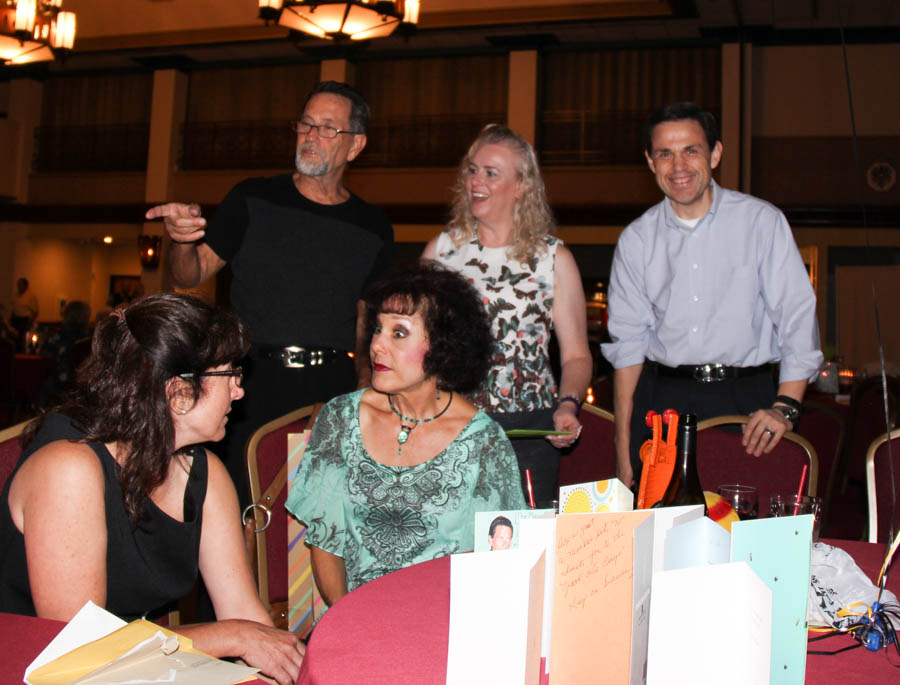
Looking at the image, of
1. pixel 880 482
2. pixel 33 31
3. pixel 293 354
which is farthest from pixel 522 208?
pixel 33 31

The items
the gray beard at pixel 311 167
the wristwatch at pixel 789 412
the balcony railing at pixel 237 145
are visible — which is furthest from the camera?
the balcony railing at pixel 237 145

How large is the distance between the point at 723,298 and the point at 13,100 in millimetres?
14592

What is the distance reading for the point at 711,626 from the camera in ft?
2.50

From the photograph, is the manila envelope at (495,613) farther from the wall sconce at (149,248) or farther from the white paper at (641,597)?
the wall sconce at (149,248)

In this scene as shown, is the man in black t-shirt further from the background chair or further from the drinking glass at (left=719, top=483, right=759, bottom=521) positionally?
the background chair

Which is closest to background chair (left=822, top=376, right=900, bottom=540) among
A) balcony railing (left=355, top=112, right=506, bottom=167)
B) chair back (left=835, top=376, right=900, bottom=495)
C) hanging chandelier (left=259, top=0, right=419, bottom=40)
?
chair back (left=835, top=376, right=900, bottom=495)

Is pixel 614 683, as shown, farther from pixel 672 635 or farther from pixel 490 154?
pixel 490 154

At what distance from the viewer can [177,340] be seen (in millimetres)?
1514

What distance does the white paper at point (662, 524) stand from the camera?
36.3 inches

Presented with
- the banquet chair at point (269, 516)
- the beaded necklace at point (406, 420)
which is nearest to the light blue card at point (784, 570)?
the beaded necklace at point (406, 420)

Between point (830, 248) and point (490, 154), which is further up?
point (830, 248)

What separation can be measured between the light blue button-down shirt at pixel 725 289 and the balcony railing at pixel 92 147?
485 inches

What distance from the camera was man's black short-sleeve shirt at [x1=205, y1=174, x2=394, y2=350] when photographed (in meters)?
2.75

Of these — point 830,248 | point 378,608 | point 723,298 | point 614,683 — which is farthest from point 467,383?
point 830,248
